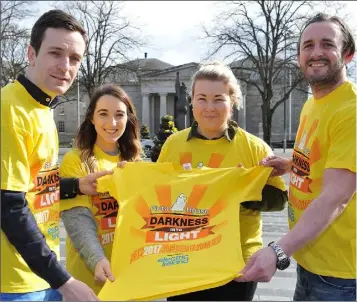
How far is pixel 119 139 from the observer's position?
Result: 3258mm

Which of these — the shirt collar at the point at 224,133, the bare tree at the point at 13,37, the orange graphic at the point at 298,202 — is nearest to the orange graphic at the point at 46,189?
the shirt collar at the point at 224,133

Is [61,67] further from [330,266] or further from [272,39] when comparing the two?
[272,39]

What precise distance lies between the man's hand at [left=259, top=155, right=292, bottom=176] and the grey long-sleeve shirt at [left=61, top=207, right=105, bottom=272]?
1183 mm

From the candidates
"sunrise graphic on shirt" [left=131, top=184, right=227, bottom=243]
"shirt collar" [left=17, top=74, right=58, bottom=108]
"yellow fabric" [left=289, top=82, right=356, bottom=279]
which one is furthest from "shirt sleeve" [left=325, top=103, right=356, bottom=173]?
"shirt collar" [left=17, top=74, right=58, bottom=108]

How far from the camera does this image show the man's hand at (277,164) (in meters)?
2.83

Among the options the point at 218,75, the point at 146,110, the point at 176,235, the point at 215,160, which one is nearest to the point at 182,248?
the point at 176,235

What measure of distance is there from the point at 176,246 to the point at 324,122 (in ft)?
3.70

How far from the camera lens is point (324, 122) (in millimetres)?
2438

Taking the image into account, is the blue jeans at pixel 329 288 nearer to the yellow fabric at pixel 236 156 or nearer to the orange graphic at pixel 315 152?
the yellow fabric at pixel 236 156

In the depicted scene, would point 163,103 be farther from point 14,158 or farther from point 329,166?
point 14,158

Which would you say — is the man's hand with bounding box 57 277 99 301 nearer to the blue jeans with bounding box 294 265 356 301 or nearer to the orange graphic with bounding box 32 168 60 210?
the orange graphic with bounding box 32 168 60 210

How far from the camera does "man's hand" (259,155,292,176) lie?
283 centimetres

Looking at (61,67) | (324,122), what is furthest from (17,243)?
(324,122)

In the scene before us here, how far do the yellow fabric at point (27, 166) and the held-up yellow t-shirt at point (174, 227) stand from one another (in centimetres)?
41
